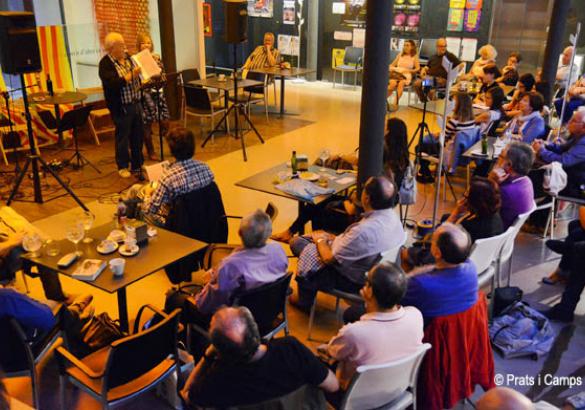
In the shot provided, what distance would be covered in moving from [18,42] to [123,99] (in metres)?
1.47

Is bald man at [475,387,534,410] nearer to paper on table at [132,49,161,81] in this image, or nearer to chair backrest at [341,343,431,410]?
chair backrest at [341,343,431,410]

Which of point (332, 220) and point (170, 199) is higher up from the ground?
point (170, 199)

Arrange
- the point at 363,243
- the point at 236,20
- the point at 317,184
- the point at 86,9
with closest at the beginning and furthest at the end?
1. the point at 363,243
2. the point at 317,184
3. the point at 236,20
4. the point at 86,9

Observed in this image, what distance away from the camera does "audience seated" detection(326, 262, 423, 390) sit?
2.71 metres

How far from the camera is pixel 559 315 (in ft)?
14.4

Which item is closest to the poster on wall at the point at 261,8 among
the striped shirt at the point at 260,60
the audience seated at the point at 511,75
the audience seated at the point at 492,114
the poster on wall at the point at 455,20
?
the striped shirt at the point at 260,60

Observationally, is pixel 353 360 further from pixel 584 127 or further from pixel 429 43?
pixel 429 43

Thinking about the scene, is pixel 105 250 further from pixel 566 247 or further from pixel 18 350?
pixel 566 247

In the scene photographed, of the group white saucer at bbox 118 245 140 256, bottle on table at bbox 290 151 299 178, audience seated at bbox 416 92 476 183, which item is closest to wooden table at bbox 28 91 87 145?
bottle on table at bbox 290 151 299 178

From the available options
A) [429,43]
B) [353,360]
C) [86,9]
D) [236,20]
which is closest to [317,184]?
[353,360]

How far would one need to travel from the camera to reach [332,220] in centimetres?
528

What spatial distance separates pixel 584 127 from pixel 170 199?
Answer: 12.9ft

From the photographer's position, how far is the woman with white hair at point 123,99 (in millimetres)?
6781

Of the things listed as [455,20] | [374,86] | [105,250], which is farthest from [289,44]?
[105,250]
